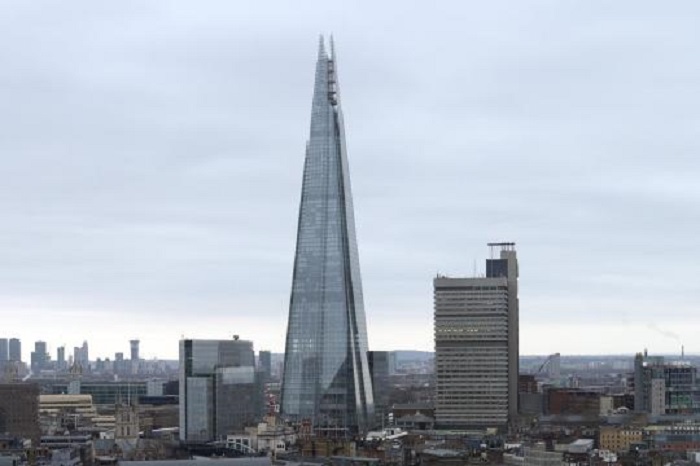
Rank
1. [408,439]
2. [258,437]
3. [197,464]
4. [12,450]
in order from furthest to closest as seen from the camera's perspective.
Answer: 1. [408,439]
2. [258,437]
3. [12,450]
4. [197,464]

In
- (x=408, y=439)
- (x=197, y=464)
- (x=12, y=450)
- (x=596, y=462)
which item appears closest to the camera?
(x=197, y=464)

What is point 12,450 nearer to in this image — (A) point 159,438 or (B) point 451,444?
(A) point 159,438

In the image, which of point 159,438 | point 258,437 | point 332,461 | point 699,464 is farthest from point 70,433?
point 699,464

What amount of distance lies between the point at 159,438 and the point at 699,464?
75438mm

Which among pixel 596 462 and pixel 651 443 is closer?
pixel 596 462

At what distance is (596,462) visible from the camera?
15338cm

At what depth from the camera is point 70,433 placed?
199500mm

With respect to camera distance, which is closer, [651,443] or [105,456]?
[105,456]

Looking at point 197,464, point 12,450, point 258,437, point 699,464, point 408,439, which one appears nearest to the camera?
point 197,464

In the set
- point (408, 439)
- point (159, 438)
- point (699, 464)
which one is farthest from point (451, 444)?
point (699, 464)

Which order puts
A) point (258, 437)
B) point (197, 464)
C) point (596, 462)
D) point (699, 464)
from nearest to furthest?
point (197, 464) < point (699, 464) < point (596, 462) < point (258, 437)

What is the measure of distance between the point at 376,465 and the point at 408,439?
57245mm

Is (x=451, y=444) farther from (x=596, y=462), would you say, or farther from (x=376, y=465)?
(x=376, y=465)

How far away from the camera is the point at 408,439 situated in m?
196
